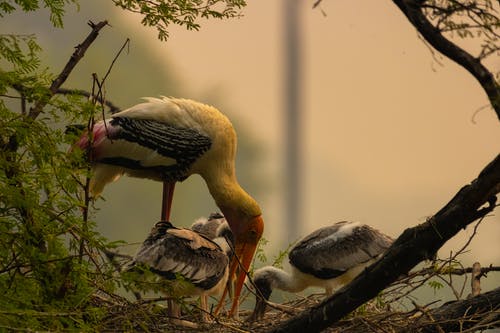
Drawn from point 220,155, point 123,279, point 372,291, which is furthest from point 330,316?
point 220,155

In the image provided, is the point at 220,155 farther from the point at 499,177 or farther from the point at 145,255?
the point at 499,177

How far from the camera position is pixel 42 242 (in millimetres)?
3957

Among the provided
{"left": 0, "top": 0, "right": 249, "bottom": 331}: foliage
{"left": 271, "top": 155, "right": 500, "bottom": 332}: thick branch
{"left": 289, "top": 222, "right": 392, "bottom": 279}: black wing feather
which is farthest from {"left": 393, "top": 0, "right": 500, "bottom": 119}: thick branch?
{"left": 289, "top": 222, "right": 392, "bottom": 279}: black wing feather

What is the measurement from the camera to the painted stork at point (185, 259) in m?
4.78

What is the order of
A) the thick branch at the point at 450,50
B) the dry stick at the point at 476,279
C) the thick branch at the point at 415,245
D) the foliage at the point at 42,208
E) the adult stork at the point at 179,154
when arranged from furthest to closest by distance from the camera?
the adult stork at the point at 179,154 < the dry stick at the point at 476,279 < the foliage at the point at 42,208 < the thick branch at the point at 415,245 < the thick branch at the point at 450,50

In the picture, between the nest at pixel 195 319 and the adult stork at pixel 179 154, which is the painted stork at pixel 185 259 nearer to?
the nest at pixel 195 319

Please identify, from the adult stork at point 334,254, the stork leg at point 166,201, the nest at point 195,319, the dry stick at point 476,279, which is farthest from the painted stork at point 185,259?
the dry stick at point 476,279

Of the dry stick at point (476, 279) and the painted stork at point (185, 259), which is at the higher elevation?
the dry stick at point (476, 279)

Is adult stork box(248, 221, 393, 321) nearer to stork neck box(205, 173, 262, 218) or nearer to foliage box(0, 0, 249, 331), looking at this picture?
stork neck box(205, 173, 262, 218)

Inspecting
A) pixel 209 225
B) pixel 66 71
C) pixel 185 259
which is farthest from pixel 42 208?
→ pixel 209 225

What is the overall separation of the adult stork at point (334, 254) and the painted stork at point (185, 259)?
0.41 meters

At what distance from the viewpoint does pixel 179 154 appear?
225 inches

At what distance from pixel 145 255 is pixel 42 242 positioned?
0.92m

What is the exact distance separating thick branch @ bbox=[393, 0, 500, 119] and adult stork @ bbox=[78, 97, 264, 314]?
246cm
